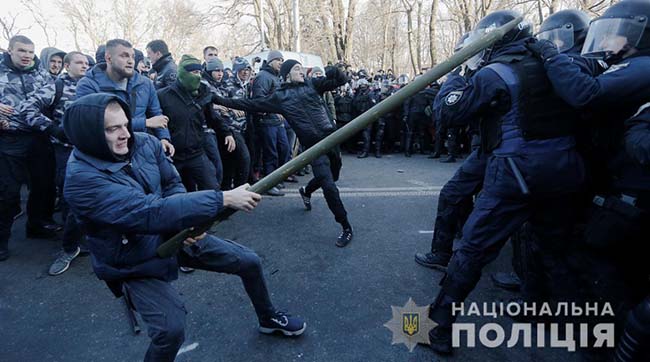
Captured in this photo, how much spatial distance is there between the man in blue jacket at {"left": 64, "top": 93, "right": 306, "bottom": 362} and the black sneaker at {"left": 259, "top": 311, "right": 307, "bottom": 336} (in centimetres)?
74

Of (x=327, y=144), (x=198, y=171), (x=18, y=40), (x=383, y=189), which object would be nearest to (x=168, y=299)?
(x=327, y=144)

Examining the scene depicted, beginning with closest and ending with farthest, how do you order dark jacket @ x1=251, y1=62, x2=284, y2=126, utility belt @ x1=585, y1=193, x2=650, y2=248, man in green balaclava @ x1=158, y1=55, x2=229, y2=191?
1. utility belt @ x1=585, y1=193, x2=650, y2=248
2. man in green balaclava @ x1=158, y1=55, x2=229, y2=191
3. dark jacket @ x1=251, y1=62, x2=284, y2=126

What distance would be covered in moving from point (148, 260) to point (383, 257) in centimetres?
233

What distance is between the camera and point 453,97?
229 cm

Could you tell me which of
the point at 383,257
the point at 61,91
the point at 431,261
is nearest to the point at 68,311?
the point at 61,91

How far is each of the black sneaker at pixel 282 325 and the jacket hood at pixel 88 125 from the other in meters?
1.44

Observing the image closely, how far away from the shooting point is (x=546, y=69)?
2107mm

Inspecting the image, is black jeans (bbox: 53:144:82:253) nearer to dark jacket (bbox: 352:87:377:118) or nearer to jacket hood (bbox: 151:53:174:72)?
jacket hood (bbox: 151:53:174:72)

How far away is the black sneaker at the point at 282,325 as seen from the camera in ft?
8.44

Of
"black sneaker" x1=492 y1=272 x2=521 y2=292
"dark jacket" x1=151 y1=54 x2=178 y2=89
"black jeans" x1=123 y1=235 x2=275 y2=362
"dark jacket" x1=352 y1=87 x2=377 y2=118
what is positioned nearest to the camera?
"black jeans" x1=123 y1=235 x2=275 y2=362

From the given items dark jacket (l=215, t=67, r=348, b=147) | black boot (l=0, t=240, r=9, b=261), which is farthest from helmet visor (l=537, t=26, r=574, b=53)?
black boot (l=0, t=240, r=9, b=261)

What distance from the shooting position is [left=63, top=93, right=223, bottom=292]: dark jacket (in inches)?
68.6

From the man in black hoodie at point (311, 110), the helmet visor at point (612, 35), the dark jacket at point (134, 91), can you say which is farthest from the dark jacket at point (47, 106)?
the helmet visor at point (612, 35)

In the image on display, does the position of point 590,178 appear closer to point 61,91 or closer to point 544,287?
point 544,287
